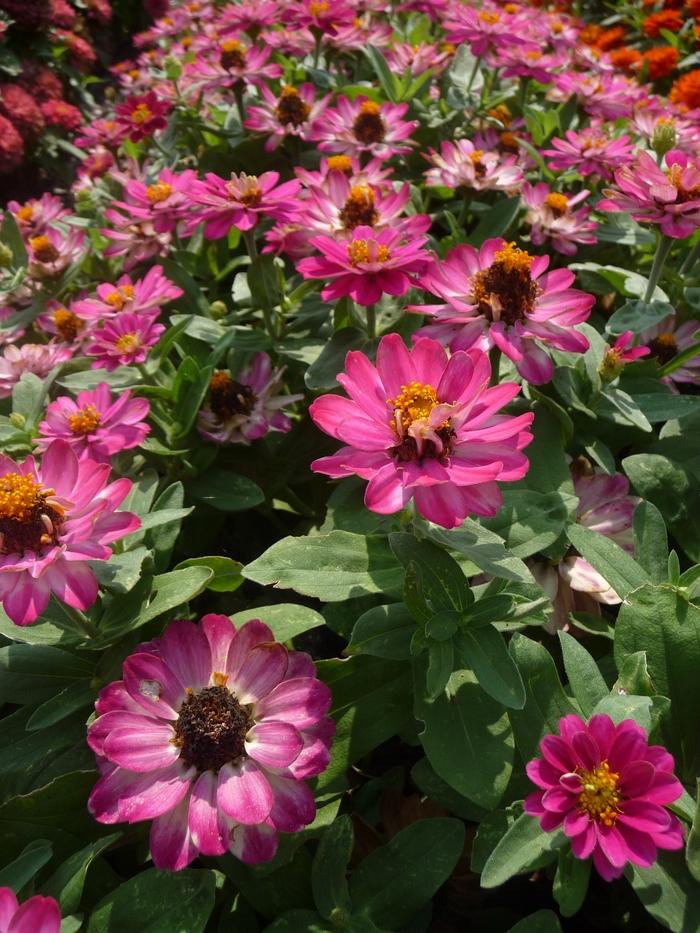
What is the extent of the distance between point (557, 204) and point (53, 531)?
138cm

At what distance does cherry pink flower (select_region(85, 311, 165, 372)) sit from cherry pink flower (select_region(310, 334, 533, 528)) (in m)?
0.63

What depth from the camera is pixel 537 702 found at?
1.04 m

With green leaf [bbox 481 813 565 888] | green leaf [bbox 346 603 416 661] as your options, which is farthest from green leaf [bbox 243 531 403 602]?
green leaf [bbox 481 813 565 888]

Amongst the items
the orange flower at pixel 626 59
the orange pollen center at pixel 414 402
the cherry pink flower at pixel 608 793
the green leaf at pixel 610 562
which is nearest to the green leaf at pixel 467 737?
the cherry pink flower at pixel 608 793

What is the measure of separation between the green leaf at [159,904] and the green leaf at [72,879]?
43 mm

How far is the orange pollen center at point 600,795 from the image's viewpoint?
32.4 inches

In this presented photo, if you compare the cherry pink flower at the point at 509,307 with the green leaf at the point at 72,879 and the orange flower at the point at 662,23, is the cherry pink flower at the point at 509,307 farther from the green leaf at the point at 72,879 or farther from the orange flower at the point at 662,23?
the orange flower at the point at 662,23

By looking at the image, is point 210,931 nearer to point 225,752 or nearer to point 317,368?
point 225,752

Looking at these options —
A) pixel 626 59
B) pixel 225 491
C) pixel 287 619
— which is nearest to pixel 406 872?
pixel 287 619

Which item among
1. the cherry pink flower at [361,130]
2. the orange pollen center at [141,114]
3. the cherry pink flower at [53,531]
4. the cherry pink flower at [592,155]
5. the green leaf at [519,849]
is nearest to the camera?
the green leaf at [519,849]

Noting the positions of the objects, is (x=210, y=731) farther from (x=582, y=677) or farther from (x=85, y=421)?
(x=85, y=421)

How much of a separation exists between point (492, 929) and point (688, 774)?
1.33 ft

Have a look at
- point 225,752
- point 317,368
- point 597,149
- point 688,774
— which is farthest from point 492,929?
point 597,149

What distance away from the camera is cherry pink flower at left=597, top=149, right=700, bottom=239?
1339mm
